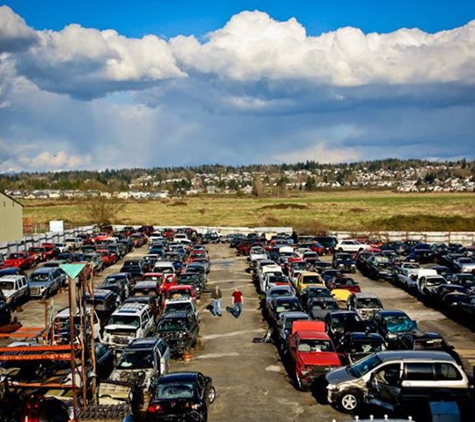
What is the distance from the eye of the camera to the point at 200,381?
54.5 ft

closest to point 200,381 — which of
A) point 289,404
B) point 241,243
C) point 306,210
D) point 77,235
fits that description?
point 289,404

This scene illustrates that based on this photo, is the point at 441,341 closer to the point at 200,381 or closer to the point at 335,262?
the point at 200,381

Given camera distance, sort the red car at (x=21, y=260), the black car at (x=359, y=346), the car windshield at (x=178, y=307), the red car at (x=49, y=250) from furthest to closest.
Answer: the red car at (x=49, y=250)
the red car at (x=21, y=260)
the car windshield at (x=178, y=307)
the black car at (x=359, y=346)

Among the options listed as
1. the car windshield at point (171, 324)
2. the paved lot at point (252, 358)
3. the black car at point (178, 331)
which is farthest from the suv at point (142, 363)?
the car windshield at point (171, 324)

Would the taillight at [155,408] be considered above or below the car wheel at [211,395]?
above

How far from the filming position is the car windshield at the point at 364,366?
1717cm

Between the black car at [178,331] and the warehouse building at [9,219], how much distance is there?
45.5 metres

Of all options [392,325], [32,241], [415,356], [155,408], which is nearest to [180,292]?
[392,325]

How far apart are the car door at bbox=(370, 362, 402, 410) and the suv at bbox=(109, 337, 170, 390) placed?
5952mm

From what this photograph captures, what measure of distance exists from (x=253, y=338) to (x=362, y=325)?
4670 millimetres

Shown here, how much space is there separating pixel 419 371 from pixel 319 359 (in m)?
3.38

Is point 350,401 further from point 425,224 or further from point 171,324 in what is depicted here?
point 425,224

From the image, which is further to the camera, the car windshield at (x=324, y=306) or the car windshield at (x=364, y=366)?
the car windshield at (x=324, y=306)

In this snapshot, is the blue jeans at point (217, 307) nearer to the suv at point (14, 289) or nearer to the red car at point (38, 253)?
the suv at point (14, 289)
